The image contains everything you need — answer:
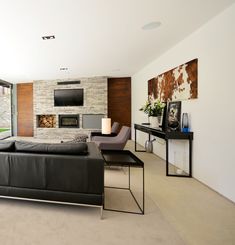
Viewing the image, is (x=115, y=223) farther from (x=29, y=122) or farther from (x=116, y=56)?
(x=29, y=122)

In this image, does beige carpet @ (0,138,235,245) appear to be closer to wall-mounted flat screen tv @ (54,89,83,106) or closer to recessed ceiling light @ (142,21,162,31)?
recessed ceiling light @ (142,21,162,31)

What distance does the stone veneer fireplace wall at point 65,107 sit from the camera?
26.5 feet

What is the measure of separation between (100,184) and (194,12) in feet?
8.63

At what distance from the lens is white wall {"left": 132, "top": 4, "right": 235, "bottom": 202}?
101 inches

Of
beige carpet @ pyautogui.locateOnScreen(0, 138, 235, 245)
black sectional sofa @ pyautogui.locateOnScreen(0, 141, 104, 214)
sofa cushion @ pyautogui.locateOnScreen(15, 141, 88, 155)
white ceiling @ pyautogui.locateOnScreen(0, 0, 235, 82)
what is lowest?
beige carpet @ pyautogui.locateOnScreen(0, 138, 235, 245)

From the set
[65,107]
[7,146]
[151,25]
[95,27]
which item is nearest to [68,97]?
[65,107]

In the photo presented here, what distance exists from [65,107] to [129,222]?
6883 millimetres

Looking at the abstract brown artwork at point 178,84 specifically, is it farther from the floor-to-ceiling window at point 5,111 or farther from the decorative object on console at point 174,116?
the floor-to-ceiling window at point 5,111

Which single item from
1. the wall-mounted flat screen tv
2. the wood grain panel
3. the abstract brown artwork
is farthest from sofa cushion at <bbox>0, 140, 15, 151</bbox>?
the wood grain panel

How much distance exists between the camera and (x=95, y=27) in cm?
320

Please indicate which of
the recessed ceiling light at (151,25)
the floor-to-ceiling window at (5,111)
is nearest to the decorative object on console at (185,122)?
the recessed ceiling light at (151,25)

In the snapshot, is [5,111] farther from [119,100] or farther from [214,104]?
[214,104]

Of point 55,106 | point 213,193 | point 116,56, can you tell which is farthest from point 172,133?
point 55,106

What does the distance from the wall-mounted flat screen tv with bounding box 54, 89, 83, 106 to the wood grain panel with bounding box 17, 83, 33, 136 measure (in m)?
1.53
